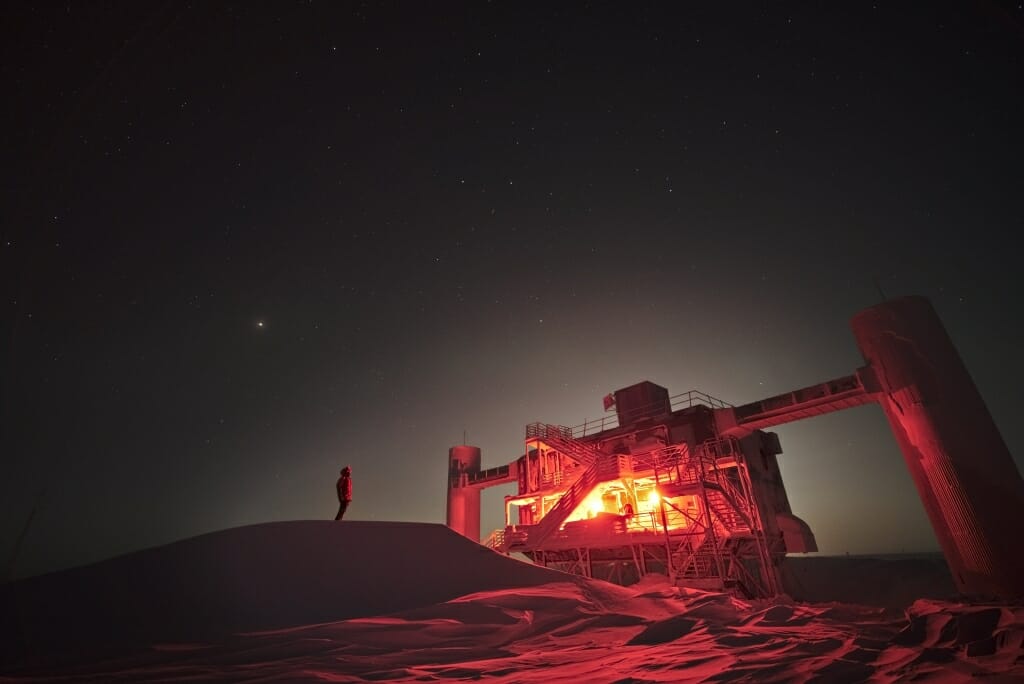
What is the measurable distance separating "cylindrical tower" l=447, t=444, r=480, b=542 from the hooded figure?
2464cm

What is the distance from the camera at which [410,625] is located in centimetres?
627

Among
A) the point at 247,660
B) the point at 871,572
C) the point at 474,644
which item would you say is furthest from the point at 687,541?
the point at 871,572

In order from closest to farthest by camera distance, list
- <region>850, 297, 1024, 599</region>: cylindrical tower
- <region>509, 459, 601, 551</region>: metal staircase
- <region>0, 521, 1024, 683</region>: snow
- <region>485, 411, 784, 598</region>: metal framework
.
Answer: <region>0, 521, 1024, 683</region>: snow < <region>850, 297, 1024, 599</region>: cylindrical tower < <region>485, 411, 784, 598</region>: metal framework < <region>509, 459, 601, 551</region>: metal staircase

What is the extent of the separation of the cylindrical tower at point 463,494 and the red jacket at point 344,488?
80.9 feet

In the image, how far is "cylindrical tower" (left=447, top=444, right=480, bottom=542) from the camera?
3481 cm

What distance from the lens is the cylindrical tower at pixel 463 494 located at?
1371 inches

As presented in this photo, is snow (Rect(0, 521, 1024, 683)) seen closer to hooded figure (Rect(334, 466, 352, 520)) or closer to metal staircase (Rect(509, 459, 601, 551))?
hooded figure (Rect(334, 466, 352, 520))

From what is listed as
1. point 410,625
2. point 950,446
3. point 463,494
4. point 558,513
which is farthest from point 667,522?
point 463,494

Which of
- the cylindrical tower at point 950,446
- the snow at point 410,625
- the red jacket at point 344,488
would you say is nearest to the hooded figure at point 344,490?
the red jacket at point 344,488

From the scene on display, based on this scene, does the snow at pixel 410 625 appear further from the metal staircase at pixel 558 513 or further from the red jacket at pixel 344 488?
the metal staircase at pixel 558 513

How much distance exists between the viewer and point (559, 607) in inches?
295

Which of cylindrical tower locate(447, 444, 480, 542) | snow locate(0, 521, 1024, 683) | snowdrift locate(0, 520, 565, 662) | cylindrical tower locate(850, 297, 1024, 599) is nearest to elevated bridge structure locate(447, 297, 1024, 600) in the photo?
cylindrical tower locate(850, 297, 1024, 599)

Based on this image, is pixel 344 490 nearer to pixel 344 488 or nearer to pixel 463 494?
pixel 344 488

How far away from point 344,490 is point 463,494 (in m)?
25.4
